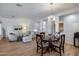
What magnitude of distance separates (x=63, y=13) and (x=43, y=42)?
79 cm

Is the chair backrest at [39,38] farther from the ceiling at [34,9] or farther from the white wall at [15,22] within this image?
the ceiling at [34,9]

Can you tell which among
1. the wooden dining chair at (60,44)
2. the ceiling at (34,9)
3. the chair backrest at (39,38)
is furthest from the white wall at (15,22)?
the wooden dining chair at (60,44)

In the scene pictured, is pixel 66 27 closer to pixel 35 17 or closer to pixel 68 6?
pixel 68 6

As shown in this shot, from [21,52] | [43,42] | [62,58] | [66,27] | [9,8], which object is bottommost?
[62,58]

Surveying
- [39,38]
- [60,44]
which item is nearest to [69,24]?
[60,44]

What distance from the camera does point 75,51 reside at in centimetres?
226

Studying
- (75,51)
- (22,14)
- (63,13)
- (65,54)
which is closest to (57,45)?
(65,54)

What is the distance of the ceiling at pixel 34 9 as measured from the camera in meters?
2.23

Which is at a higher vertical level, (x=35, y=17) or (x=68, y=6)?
(x=68, y=6)

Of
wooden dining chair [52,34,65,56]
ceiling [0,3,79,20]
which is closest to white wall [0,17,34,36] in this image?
ceiling [0,3,79,20]

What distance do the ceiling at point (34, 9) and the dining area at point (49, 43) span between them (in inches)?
17.5

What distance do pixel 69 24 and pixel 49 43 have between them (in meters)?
0.61

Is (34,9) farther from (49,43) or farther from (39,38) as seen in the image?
(49,43)

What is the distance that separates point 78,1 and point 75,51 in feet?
3.53
